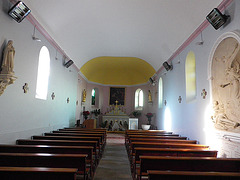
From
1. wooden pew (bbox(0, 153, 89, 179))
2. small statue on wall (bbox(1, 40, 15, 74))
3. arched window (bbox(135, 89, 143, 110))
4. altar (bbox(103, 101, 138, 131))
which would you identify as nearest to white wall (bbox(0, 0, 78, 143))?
small statue on wall (bbox(1, 40, 15, 74))

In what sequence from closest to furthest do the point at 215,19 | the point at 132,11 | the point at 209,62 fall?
the point at 215,19
the point at 209,62
the point at 132,11

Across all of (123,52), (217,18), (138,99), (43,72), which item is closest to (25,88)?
(43,72)

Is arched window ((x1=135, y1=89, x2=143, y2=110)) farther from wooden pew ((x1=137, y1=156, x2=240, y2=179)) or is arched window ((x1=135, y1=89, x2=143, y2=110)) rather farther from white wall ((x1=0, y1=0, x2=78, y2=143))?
wooden pew ((x1=137, y1=156, x2=240, y2=179))

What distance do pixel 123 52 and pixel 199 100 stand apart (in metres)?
6.83

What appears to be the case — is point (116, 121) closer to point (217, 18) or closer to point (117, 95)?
point (117, 95)

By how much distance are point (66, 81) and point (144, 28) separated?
185 inches

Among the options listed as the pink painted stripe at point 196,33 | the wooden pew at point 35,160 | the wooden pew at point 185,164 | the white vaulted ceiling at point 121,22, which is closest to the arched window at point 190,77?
the pink painted stripe at point 196,33

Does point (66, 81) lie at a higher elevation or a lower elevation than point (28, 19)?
lower

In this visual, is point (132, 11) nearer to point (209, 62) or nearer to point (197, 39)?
point (197, 39)

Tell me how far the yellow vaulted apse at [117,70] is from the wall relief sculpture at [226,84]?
25.4 feet

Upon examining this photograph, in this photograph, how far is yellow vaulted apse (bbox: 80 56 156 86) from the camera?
13070mm

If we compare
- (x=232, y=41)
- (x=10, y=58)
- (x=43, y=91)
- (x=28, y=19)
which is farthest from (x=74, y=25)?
(x=232, y=41)

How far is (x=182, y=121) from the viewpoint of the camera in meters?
7.23

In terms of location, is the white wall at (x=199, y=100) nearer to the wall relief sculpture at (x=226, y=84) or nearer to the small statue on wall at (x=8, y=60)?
the wall relief sculpture at (x=226, y=84)
